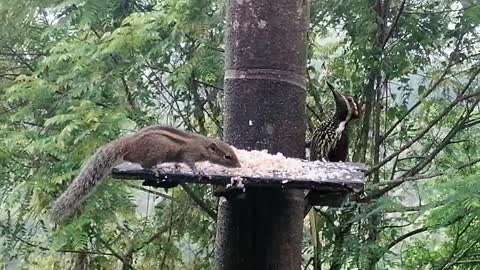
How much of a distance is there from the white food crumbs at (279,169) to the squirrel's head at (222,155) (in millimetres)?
16

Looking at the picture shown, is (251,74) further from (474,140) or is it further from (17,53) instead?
(17,53)

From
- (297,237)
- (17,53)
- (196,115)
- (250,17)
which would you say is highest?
(17,53)

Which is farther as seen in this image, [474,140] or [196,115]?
[196,115]

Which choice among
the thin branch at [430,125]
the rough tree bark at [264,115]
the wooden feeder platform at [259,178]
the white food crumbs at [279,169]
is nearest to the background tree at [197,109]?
the thin branch at [430,125]

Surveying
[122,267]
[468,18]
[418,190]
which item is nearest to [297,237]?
[418,190]

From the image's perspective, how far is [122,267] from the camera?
4500 millimetres

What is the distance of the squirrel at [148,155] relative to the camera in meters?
1.89

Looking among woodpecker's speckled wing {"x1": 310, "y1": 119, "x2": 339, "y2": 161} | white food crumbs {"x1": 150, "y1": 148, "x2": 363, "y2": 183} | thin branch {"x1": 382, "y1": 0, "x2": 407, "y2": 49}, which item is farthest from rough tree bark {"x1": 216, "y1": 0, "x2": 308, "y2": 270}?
thin branch {"x1": 382, "y1": 0, "x2": 407, "y2": 49}

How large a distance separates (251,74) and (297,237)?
19.1 inches

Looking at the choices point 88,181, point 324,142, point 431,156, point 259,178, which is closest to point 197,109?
point 431,156

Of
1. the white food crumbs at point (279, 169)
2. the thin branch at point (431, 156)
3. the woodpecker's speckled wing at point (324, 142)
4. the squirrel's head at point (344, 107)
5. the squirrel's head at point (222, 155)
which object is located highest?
the thin branch at point (431, 156)

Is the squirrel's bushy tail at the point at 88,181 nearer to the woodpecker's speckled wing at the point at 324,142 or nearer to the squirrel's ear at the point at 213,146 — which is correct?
the squirrel's ear at the point at 213,146

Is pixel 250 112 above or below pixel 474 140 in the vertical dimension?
below

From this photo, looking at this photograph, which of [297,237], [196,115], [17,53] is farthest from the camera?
[17,53]
